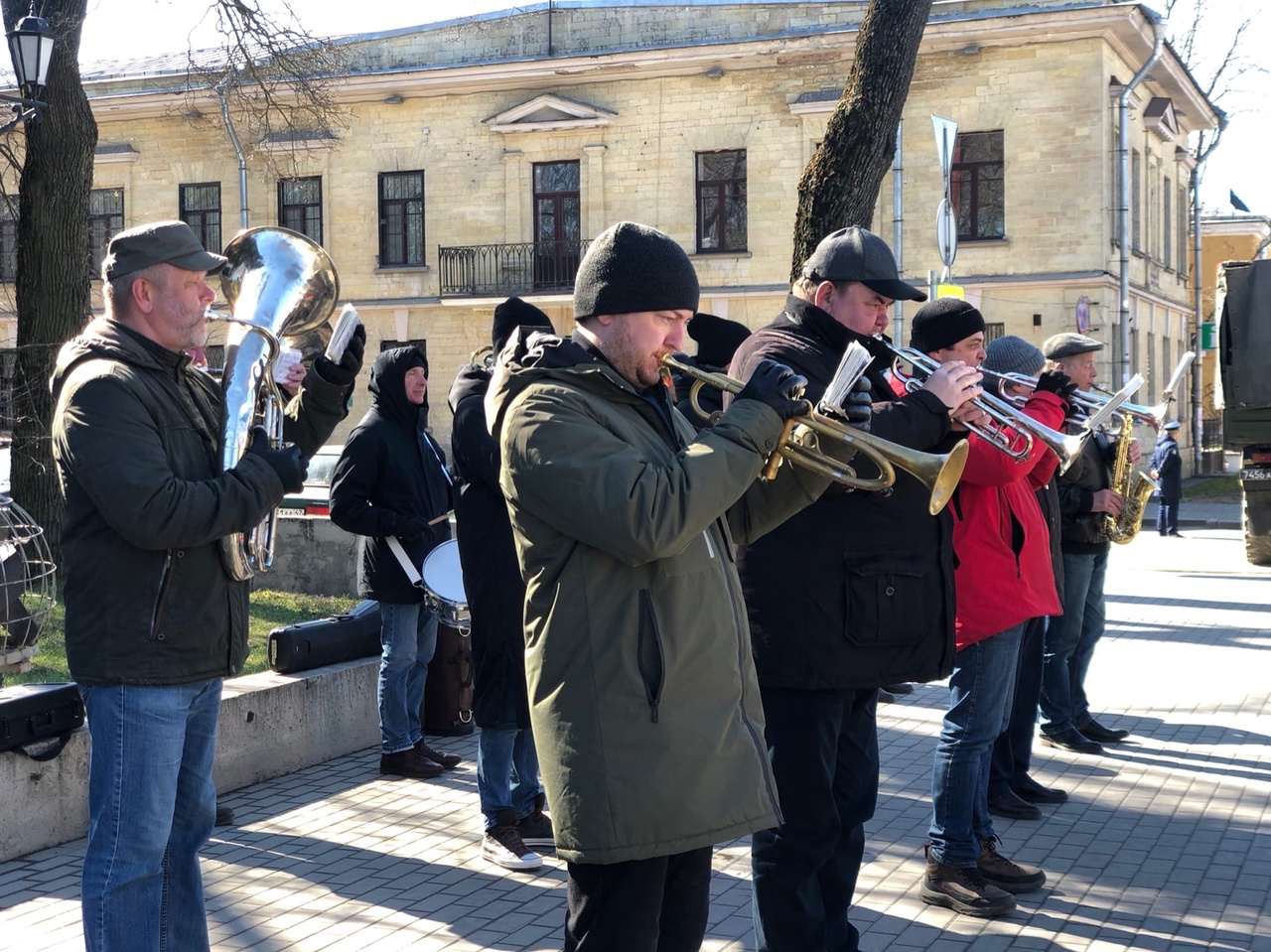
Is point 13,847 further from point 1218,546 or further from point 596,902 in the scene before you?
point 1218,546

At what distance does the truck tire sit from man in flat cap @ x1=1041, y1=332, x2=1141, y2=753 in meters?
9.65

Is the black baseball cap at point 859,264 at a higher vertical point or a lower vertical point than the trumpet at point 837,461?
higher

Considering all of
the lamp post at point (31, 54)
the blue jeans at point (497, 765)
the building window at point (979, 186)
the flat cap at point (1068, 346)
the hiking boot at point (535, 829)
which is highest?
Answer: the building window at point (979, 186)

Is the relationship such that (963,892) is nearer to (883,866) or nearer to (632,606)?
(883,866)

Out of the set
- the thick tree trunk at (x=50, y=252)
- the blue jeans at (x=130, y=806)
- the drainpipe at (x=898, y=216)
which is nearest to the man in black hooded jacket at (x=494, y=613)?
the blue jeans at (x=130, y=806)

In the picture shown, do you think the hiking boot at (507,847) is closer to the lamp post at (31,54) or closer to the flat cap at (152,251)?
the flat cap at (152,251)

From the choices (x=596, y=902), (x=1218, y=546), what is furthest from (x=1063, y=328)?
(x=596, y=902)

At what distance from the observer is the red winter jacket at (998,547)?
507 centimetres

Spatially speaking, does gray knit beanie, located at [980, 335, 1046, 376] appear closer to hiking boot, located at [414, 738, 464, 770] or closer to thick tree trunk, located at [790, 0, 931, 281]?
hiking boot, located at [414, 738, 464, 770]

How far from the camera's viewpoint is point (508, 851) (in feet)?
18.2

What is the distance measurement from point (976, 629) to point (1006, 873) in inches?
37.3

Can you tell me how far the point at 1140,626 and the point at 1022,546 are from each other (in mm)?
6902

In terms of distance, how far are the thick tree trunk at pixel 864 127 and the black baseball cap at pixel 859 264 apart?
5484 mm

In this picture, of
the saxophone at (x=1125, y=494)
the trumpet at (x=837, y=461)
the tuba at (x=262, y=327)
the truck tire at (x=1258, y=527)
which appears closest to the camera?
the trumpet at (x=837, y=461)
